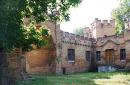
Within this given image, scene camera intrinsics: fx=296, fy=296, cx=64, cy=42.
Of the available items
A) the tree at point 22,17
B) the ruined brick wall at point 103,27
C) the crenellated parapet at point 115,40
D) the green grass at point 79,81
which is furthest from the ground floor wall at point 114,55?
the tree at point 22,17

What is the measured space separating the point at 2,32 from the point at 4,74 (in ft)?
10.9

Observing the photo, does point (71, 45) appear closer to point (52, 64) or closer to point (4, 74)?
point (52, 64)

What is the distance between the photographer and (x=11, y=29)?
13.7 m

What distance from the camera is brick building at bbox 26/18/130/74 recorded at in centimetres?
3003

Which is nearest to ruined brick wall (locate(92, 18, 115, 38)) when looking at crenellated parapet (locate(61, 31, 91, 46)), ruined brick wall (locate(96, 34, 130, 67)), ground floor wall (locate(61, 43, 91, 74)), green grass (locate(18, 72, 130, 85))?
ruined brick wall (locate(96, 34, 130, 67))

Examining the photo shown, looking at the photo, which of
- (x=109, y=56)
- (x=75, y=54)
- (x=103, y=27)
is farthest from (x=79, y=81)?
(x=103, y=27)

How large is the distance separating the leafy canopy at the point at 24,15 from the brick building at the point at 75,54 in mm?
13047

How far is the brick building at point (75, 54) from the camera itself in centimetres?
3003

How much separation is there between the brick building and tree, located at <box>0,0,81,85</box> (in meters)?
13.1

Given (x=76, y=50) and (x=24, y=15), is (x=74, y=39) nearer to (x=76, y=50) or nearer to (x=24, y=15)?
(x=76, y=50)

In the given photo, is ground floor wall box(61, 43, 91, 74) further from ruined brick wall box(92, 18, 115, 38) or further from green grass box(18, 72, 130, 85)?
ruined brick wall box(92, 18, 115, 38)

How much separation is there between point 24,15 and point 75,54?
1977cm

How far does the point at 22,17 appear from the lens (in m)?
15.1

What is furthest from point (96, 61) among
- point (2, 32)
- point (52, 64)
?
point (2, 32)
